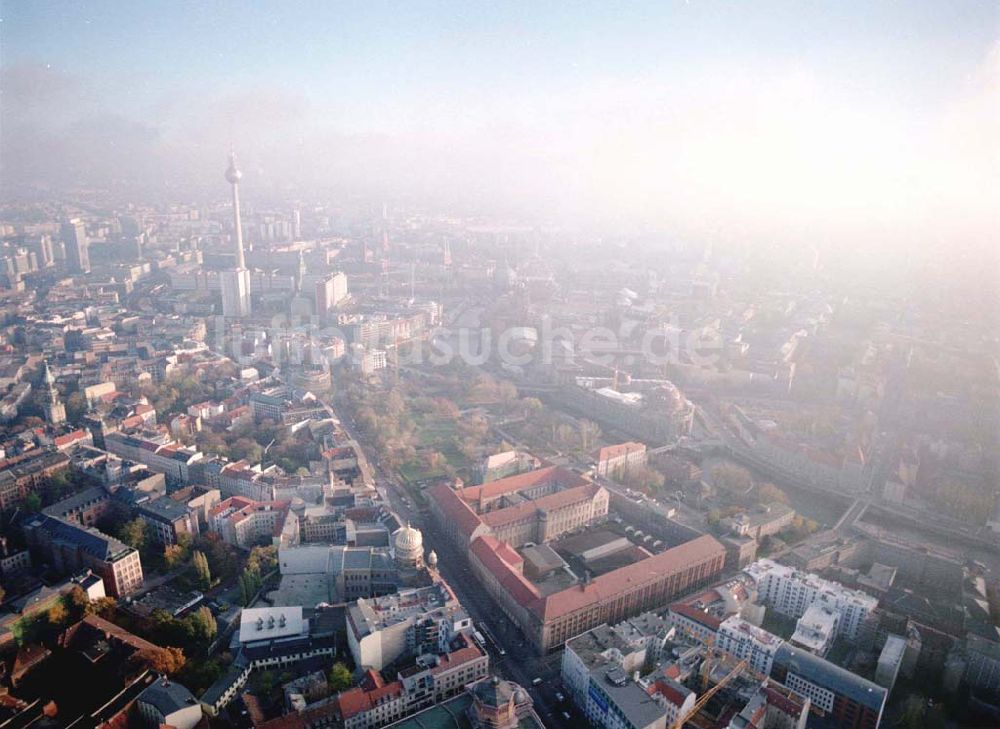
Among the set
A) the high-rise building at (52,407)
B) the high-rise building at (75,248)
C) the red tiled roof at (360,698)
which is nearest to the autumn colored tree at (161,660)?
the red tiled roof at (360,698)

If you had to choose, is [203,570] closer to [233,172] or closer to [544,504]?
[544,504]

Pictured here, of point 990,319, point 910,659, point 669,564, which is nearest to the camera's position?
point 910,659

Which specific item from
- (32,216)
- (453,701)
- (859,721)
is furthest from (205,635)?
(32,216)

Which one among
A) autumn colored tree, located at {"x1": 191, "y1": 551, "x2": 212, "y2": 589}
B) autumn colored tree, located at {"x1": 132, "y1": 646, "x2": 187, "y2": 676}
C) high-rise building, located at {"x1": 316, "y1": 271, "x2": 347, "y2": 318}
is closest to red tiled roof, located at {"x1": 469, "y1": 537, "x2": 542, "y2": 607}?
autumn colored tree, located at {"x1": 191, "y1": 551, "x2": 212, "y2": 589}

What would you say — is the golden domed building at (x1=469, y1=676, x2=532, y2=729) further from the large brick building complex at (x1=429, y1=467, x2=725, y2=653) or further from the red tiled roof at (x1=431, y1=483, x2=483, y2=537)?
the red tiled roof at (x1=431, y1=483, x2=483, y2=537)

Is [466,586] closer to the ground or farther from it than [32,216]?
closer to the ground

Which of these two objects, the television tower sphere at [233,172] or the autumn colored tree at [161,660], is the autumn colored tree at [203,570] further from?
the television tower sphere at [233,172]

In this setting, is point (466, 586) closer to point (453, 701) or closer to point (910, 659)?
point (453, 701)
